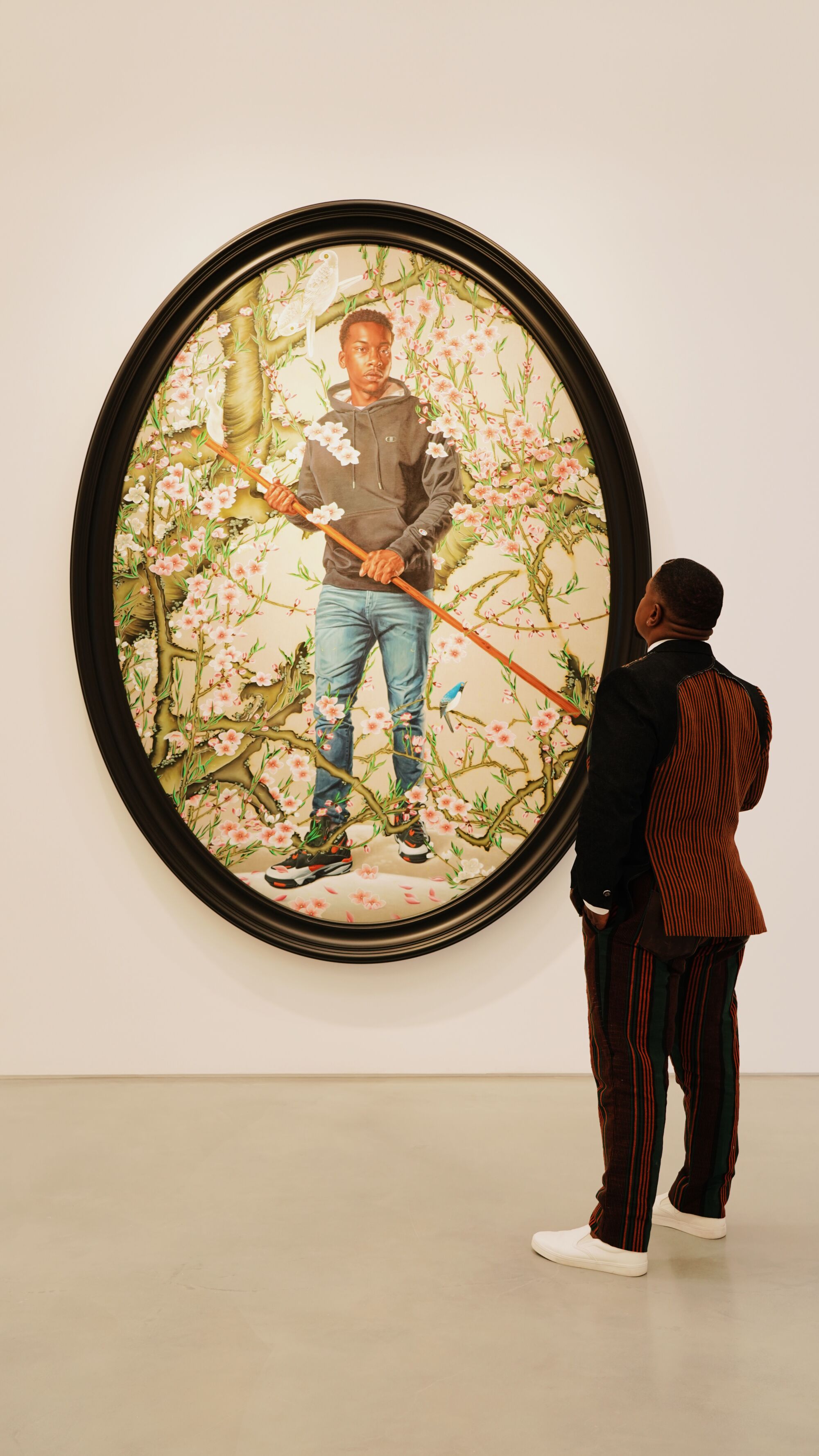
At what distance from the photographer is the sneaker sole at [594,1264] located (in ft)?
5.57

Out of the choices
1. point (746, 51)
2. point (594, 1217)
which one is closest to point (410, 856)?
point (594, 1217)

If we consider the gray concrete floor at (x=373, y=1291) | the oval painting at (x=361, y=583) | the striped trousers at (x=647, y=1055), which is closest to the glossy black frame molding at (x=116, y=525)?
the oval painting at (x=361, y=583)

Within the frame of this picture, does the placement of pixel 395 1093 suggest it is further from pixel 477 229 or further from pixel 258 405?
pixel 477 229

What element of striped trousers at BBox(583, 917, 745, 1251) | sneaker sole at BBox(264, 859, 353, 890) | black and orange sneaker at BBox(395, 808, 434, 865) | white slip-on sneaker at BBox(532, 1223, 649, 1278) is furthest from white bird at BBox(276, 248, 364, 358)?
white slip-on sneaker at BBox(532, 1223, 649, 1278)

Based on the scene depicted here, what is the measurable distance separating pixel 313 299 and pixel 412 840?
1375 millimetres

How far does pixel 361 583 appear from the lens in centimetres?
258

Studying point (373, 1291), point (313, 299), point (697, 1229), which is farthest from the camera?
point (313, 299)

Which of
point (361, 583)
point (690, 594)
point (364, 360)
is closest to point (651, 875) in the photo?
point (690, 594)

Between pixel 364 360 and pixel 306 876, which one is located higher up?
pixel 364 360

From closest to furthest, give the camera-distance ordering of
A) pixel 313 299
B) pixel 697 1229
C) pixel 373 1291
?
pixel 373 1291, pixel 697 1229, pixel 313 299

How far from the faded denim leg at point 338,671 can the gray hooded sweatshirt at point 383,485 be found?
5 cm

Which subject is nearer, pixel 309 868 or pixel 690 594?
pixel 690 594

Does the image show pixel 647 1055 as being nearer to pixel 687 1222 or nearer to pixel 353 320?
pixel 687 1222

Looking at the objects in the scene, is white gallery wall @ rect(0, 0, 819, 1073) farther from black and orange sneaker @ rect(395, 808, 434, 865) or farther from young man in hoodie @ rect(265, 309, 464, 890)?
young man in hoodie @ rect(265, 309, 464, 890)
